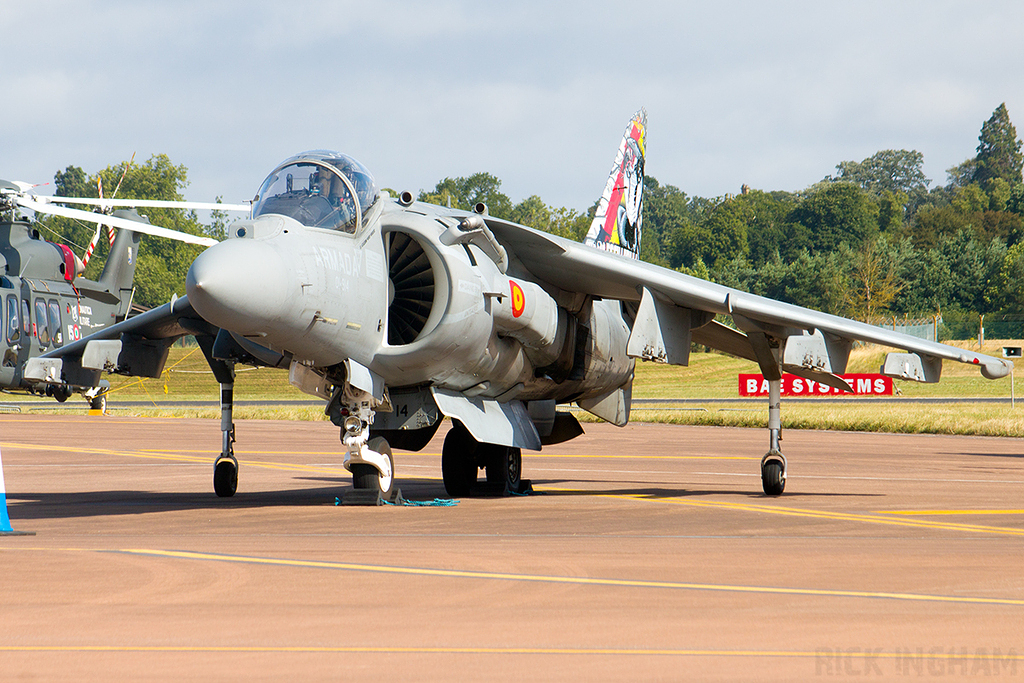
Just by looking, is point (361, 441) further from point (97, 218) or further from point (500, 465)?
point (97, 218)

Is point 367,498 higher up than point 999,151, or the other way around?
point 999,151

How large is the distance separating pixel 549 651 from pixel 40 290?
32.9 meters

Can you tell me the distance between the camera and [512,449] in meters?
14.6

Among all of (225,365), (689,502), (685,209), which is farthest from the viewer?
(685,209)

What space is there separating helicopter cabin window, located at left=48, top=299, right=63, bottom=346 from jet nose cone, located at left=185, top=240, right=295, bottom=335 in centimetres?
2714

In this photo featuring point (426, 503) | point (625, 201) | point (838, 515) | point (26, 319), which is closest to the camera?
point (838, 515)

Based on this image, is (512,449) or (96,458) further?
(96,458)

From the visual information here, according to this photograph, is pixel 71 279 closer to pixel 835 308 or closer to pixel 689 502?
pixel 689 502

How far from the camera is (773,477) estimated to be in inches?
549

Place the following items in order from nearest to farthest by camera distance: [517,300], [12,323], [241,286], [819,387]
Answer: [241,286], [517,300], [12,323], [819,387]

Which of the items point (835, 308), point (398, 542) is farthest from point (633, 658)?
point (835, 308)

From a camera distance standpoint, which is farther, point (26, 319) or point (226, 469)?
point (26, 319)

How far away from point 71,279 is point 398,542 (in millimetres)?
30733

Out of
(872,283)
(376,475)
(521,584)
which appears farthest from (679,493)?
(872,283)
